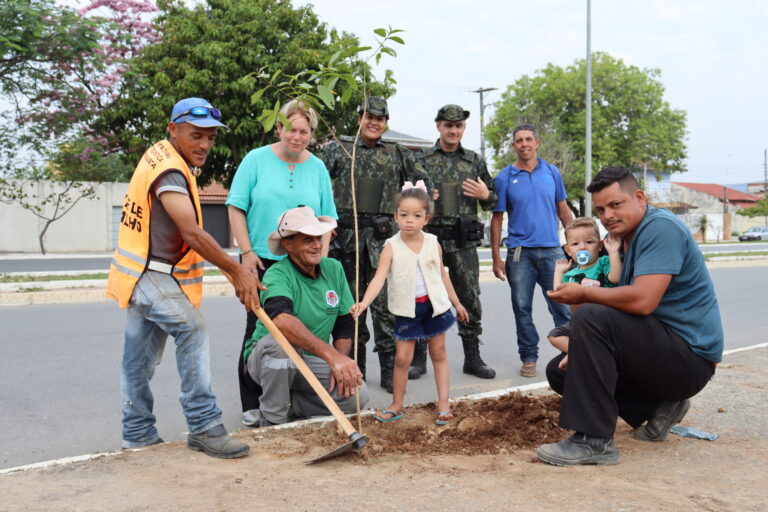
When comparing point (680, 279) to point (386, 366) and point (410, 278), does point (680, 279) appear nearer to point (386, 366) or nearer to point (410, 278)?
point (410, 278)

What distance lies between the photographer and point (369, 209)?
5578 millimetres

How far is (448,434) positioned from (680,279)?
56.5 inches

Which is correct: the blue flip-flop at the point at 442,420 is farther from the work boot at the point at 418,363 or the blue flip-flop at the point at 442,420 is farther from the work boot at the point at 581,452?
the work boot at the point at 418,363

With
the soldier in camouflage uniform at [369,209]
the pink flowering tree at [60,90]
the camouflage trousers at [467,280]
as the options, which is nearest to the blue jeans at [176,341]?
the soldier in camouflage uniform at [369,209]

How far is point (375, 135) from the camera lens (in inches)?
219

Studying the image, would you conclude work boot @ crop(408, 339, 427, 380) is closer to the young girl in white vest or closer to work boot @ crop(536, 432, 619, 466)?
the young girl in white vest

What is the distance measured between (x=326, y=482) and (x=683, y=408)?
1939 millimetres

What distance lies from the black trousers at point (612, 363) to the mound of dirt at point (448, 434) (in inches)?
17.9

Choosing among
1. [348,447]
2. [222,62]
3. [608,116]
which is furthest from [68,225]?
[608,116]

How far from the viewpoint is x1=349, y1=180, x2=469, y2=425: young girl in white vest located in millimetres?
4352

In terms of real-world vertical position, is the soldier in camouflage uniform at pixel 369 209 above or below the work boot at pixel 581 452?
above

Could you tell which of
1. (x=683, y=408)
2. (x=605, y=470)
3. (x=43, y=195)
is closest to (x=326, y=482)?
(x=605, y=470)

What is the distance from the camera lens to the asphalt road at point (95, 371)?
4.37 m

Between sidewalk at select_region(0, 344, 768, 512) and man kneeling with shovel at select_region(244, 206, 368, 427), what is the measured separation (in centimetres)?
51
